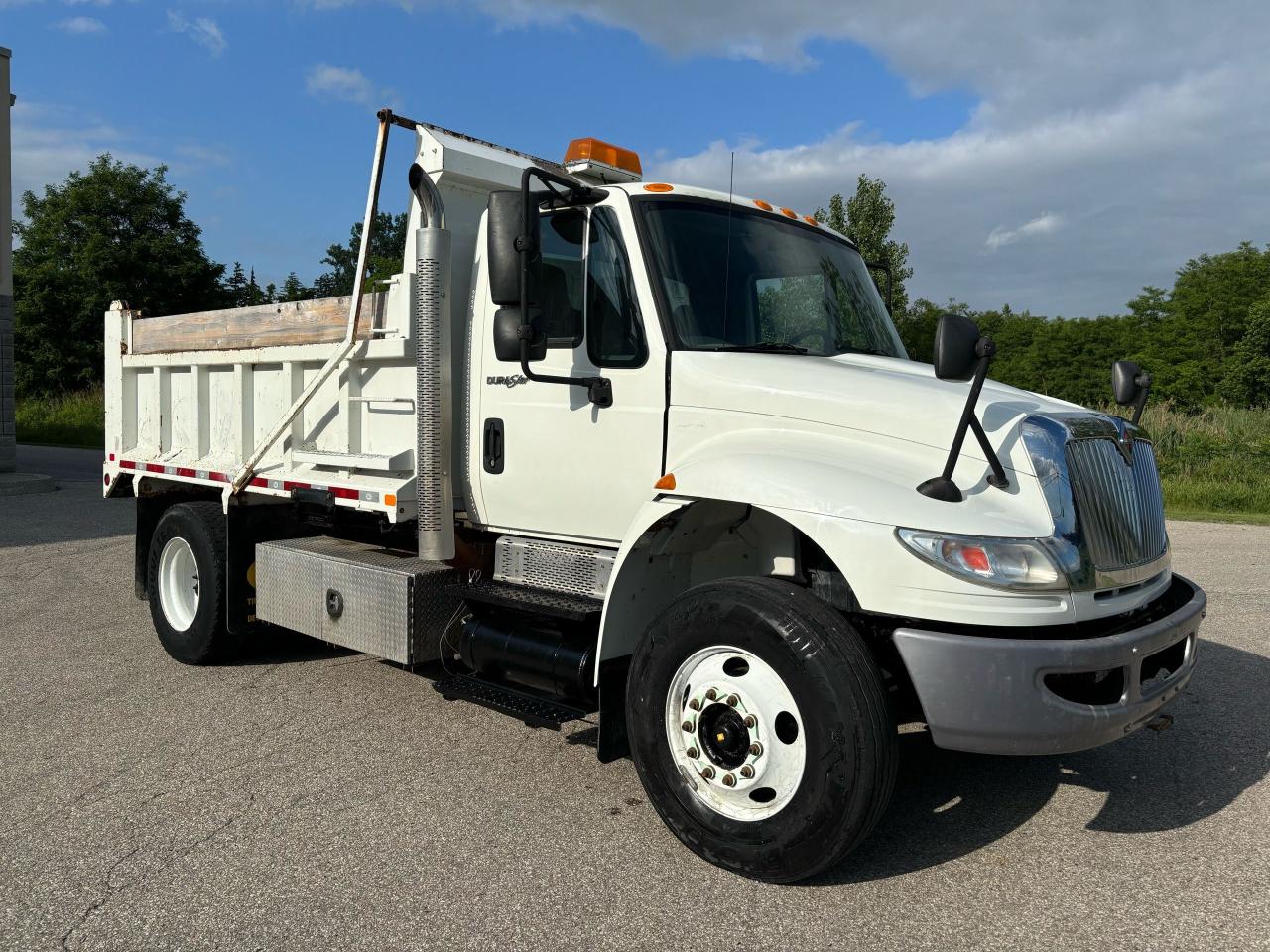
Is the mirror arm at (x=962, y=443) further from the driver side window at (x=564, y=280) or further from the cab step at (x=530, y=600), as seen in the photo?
the driver side window at (x=564, y=280)

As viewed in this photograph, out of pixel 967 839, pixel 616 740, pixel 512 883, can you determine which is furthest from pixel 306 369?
pixel 967 839

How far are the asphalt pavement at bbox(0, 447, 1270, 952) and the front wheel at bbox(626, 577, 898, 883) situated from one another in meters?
0.19

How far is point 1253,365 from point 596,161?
4734cm

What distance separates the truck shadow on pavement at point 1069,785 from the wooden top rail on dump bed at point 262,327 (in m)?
3.17

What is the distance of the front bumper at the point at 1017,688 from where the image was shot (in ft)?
9.96

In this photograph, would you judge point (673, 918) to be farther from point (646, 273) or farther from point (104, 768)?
point (104, 768)

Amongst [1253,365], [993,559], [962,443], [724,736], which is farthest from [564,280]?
[1253,365]

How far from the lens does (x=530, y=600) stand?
169 inches

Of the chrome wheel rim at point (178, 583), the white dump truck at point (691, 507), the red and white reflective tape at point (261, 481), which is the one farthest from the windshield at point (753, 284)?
the chrome wheel rim at point (178, 583)

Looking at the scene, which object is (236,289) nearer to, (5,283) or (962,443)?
(5,283)

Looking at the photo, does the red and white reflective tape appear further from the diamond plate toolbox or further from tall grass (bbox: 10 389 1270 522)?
tall grass (bbox: 10 389 1270 522)

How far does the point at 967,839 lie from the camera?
3.76 m

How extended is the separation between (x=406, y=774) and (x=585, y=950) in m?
1.61

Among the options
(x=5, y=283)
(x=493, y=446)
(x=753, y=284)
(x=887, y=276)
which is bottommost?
(x=493, y=446)
